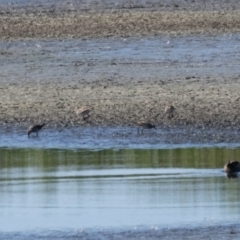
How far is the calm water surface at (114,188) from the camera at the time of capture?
10531 mm

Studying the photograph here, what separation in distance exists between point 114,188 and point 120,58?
7610 millimetres

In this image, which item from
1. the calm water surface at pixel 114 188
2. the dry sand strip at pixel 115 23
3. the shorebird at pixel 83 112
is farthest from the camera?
the dry sand strip at pixel 115 23

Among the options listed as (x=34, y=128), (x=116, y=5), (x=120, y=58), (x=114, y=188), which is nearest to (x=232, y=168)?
(x=114, y=188)

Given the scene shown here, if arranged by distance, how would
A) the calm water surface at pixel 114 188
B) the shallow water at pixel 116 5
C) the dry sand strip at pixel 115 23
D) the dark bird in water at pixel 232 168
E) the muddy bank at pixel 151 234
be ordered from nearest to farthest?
the muddy bank at pixel 151 234
the calm water surface at pixel 114 188
the dark bird in water at pixel 232 168
the dry sand strip at pixel 115 23
the shallow water at pixel 116 5

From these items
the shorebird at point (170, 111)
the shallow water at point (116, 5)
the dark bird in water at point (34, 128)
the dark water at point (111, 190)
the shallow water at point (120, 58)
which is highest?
the shallow water at point (116, 5)

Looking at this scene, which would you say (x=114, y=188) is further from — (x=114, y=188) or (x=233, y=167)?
(x=233, y=167)

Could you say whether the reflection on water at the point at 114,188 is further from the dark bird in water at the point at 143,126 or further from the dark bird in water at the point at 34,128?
the dark bird in water at the point at 143,126

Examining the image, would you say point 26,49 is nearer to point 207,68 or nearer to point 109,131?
point 207,68

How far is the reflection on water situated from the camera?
34.7 feet

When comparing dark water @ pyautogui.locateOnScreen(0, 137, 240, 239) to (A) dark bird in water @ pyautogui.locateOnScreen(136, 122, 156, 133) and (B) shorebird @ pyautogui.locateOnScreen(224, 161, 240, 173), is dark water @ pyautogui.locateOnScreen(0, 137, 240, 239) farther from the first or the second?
(A) dark bird in water @ pyautogui.locateOnScreen(136, 122, 156, 133)

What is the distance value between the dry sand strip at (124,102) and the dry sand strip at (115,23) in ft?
13.3

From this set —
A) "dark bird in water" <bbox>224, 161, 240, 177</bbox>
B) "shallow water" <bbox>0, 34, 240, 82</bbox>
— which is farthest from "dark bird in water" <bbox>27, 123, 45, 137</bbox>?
"dark bird in water" <bbox>224, 161, 240, 177</bbox>

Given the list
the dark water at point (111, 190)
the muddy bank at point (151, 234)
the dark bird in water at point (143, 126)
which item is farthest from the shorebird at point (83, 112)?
the muddy bank at point (151, 234)

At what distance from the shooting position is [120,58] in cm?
1920
